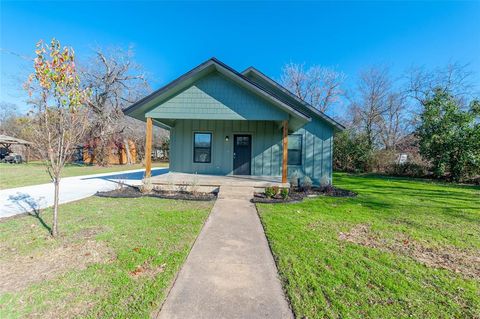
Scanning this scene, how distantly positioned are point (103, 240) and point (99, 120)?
72.3 ft

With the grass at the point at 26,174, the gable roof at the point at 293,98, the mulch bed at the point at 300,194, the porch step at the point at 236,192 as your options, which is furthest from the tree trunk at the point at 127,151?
the mulch bed at the point at 300,194

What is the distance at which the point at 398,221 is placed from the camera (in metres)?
5.46

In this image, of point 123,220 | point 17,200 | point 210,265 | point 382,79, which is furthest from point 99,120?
point 382,79

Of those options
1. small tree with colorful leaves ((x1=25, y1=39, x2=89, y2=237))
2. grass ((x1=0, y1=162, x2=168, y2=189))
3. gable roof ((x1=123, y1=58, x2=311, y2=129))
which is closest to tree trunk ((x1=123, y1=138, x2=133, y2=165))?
grass ((x1=0, y1=162, x2=168, y2=189))

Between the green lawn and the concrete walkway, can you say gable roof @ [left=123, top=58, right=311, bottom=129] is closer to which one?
the green lawn

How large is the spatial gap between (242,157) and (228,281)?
8.42 m

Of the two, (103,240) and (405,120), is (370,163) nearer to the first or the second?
(405,120)

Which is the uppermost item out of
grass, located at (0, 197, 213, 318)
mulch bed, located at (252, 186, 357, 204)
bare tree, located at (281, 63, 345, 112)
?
bare tree, located at (281, 63, 345, 112)

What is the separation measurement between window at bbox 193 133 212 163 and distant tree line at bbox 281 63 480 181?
14633 millimetres

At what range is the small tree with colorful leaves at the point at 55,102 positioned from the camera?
3416mm

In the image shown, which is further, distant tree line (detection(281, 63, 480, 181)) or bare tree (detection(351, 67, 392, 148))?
bare tree (detection(351, 67, 392, 148))

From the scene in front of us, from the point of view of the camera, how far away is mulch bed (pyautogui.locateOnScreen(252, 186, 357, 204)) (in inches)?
285

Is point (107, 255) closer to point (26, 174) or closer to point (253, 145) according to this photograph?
point (253, 145)

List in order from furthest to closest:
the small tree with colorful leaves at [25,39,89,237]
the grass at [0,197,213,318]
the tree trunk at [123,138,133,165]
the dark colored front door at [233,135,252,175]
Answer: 1. the tree trunk at [123,138,133,165]
2. the dark colored front door at [233,135,252,175]
3. the small tree with colorful leaves at [25,39,89,237]
4. the grass at [0,197,213,318]
